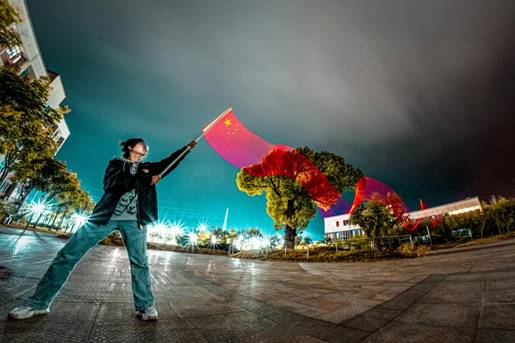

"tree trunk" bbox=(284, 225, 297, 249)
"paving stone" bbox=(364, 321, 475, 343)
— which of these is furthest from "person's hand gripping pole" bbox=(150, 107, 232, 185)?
A: "tree trunk" bbox=(284, 225, 297, 249)

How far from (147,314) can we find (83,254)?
0.96m

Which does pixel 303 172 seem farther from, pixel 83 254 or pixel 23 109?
pixel 83 254

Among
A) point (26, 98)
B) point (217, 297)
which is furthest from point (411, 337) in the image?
point (26, 98)

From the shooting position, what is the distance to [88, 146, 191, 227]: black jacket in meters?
2.49

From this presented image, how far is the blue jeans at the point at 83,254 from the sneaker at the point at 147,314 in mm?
41

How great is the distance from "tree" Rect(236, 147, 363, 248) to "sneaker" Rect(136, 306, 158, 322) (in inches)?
759

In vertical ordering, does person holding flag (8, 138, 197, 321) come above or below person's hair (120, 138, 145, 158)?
below

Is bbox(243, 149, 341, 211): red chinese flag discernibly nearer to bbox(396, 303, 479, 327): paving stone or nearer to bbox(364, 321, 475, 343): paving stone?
bbox(396, 303, 479, 327): paving stone

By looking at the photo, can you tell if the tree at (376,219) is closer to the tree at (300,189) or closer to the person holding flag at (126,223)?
the tree at (300,189)

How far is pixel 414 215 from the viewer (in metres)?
60.3

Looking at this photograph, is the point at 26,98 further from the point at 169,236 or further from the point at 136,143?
the point at 169,236

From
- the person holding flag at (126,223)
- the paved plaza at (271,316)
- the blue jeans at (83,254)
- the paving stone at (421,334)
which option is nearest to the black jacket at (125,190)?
the person holding flag at (126,223)

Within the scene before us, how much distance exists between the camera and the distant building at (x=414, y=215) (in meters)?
49.8

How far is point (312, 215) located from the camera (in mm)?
21594
